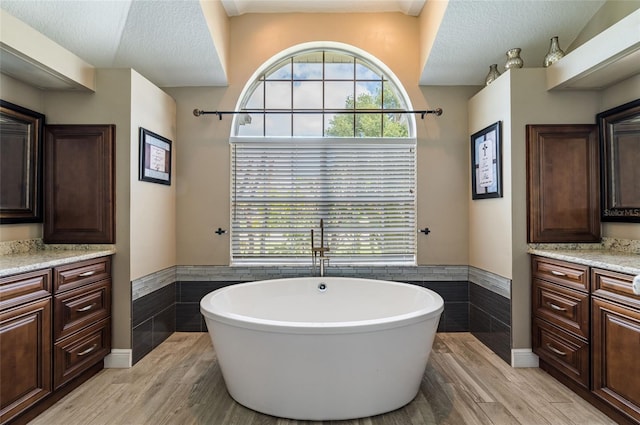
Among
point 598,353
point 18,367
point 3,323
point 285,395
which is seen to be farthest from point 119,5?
point 598,353

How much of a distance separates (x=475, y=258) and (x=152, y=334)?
2.94 m

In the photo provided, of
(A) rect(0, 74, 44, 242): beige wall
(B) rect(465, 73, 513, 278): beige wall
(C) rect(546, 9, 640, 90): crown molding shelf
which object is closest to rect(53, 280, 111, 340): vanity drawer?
(A) rect(0, 74, 44, 242): beige wall

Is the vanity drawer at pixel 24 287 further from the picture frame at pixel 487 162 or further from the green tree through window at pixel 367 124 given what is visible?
the picture frame at pixel 487 162

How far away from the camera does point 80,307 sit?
2.34 meters

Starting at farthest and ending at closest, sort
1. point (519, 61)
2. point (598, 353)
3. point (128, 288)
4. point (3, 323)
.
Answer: point (519, 61), point (128, 288), point (598, 353), point (3, 323)

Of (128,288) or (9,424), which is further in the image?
(128,288)

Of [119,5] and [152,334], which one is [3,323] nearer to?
[152,334]

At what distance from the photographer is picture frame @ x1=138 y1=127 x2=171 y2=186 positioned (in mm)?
2797

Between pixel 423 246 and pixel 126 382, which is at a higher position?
pixel 423 246

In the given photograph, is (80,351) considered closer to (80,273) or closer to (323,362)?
(80,273)

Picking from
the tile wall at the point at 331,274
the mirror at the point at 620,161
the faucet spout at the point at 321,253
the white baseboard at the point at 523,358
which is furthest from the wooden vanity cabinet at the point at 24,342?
the mirror at the point at 620,161

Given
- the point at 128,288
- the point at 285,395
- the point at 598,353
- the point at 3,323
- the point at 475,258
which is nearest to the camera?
the point at 3,323

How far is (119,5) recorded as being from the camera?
8.77 ft

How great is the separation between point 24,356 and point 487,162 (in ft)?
11.3
